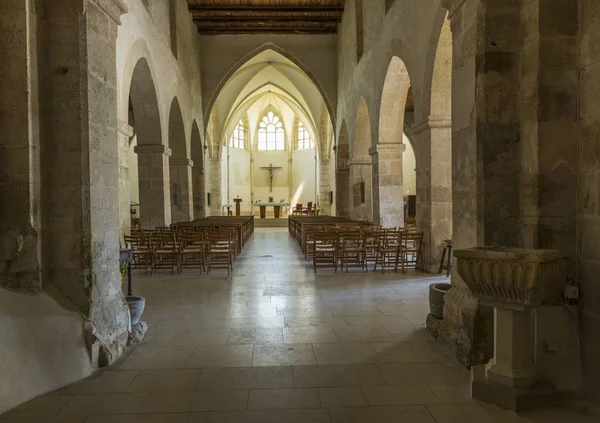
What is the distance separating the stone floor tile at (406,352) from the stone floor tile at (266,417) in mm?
1107

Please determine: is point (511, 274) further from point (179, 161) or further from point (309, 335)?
point (179, 161)

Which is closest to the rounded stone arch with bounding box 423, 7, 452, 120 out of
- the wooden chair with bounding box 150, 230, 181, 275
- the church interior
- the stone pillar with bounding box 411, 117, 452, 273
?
the stone pillar with bounding box 411, 117, 452, 273

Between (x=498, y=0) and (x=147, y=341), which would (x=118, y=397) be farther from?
(x=498, y=0)

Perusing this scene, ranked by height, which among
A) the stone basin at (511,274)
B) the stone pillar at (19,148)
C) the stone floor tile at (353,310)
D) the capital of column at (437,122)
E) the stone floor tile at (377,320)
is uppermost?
the capital of column at (437,122)

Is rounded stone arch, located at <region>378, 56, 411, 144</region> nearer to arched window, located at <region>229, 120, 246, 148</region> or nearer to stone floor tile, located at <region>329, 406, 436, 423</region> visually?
stone floor tile, located at <region>329, 406, 436, 423</region>

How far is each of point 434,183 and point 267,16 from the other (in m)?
12.0

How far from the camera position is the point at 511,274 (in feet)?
9.27

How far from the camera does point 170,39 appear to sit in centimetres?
1337

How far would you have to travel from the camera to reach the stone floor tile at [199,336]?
437cm

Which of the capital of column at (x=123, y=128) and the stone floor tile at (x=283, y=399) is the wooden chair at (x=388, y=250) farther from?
the capital of column at (x=123, y=128)

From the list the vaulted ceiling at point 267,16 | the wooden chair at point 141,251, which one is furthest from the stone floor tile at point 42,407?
the vaulted ceiling at point 267,16

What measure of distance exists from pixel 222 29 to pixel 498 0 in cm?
1602

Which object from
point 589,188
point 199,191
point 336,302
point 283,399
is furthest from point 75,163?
point 199,191

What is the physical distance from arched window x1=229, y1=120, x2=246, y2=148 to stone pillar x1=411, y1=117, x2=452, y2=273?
23238mm
